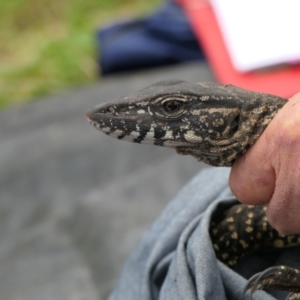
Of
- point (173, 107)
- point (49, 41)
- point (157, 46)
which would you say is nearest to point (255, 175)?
point (173, 107)

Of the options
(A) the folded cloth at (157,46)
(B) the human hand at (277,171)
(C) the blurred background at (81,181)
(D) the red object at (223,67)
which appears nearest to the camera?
(B) the human hand at (277,171)

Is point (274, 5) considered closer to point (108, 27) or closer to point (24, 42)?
point (108, 27)

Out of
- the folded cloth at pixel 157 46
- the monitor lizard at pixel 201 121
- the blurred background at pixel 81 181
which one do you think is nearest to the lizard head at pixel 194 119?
the monitor lizard at pixel 201 121

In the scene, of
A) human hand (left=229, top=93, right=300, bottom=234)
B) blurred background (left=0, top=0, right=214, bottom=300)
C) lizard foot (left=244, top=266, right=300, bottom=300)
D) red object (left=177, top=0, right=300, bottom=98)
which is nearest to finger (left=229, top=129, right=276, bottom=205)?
human hand (left=229, top=93, right=300, bottom=234)

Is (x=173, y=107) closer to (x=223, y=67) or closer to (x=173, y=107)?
(x=173, y=107)

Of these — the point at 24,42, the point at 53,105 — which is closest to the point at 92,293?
the point at 53,105

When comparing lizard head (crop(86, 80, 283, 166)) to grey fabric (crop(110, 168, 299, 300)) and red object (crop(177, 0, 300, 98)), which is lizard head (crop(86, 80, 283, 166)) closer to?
grey fabric (crop(110, 168, 299, 300))

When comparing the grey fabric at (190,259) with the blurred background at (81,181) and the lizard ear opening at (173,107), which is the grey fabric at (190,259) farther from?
the blurred background at (81,181)
